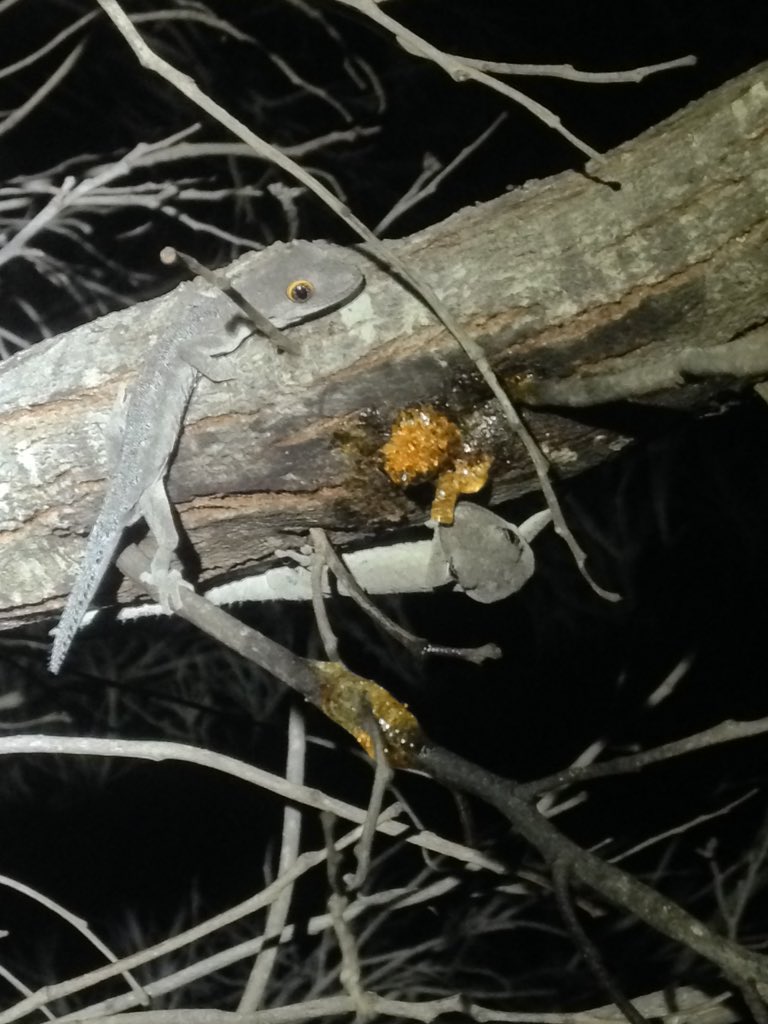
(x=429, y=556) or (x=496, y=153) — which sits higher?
(x=496, y=153)

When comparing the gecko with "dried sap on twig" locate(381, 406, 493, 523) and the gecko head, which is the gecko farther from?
"dried sap on twig" locate(381, 406, 493, 523)

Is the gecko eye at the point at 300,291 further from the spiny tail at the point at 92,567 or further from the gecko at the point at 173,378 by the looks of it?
the spiny tail at the point at 92,567

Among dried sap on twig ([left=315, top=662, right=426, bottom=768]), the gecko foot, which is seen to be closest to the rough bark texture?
the gecko foot

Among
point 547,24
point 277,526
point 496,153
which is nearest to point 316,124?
point 496,153

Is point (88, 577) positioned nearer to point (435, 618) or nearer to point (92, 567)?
point (92, 567)

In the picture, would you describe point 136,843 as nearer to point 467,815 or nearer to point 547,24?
point 467,815

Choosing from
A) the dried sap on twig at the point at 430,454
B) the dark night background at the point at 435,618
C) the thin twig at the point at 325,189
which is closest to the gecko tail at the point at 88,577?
the dried sap on twig at the point at 430,454

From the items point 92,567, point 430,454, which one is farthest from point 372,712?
point 92,567
